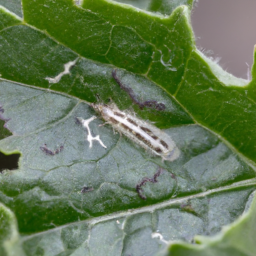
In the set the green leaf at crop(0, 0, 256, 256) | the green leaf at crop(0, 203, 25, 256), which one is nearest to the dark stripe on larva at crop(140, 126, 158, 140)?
the green leaf at crop(0, 0, 256, 256)

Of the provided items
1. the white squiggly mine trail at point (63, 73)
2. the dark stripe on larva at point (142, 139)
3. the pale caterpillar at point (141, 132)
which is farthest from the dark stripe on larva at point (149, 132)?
the white squiggly mine trail at point (63, 73)

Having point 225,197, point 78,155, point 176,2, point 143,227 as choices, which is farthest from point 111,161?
point 176,2

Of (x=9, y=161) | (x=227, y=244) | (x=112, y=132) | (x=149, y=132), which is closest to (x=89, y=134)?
(x=112, y=132)

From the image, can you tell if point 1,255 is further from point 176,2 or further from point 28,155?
point 176,2

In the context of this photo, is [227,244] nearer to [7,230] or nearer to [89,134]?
[89,134]

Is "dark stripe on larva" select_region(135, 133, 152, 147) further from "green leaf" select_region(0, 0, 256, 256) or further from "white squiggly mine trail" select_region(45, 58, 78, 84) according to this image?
"white squiggly mine trail" select_region(45, 58, 78, 84)
